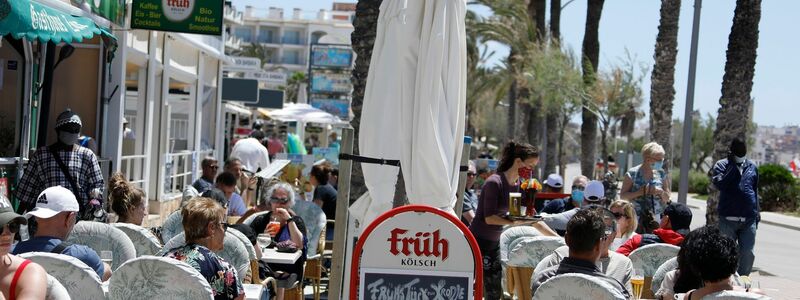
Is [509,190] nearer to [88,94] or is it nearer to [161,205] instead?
[88,94]

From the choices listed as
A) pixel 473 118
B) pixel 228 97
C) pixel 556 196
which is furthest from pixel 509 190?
pixel 473 118

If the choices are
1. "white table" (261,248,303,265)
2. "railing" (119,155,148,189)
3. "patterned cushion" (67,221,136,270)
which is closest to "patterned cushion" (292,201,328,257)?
"white table" (261,248,303,265)

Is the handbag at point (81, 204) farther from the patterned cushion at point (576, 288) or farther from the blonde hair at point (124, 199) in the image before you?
the patterned cushion at point (576, 288)

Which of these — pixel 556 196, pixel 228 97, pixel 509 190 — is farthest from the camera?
pixel 228 97

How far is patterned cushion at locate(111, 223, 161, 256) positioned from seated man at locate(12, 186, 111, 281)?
1.22 m

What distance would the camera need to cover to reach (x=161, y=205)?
19109mm

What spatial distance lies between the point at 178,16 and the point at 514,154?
715 cm

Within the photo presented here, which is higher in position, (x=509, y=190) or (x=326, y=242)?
(x=509, y=190)

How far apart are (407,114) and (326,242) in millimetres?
5008

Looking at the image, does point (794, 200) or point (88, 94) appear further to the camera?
point (794, 200)

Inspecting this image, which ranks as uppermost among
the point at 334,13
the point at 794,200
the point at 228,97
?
the point at 334,13

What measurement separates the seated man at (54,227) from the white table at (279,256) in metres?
2.53

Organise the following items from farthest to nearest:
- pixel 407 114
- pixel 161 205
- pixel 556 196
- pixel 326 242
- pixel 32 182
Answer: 1. pixel 161 205
2. pixel 556 196
3. pixel 326 242
4. pixel 32 182
5. pixel 407 114

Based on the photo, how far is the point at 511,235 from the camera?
919 cm
